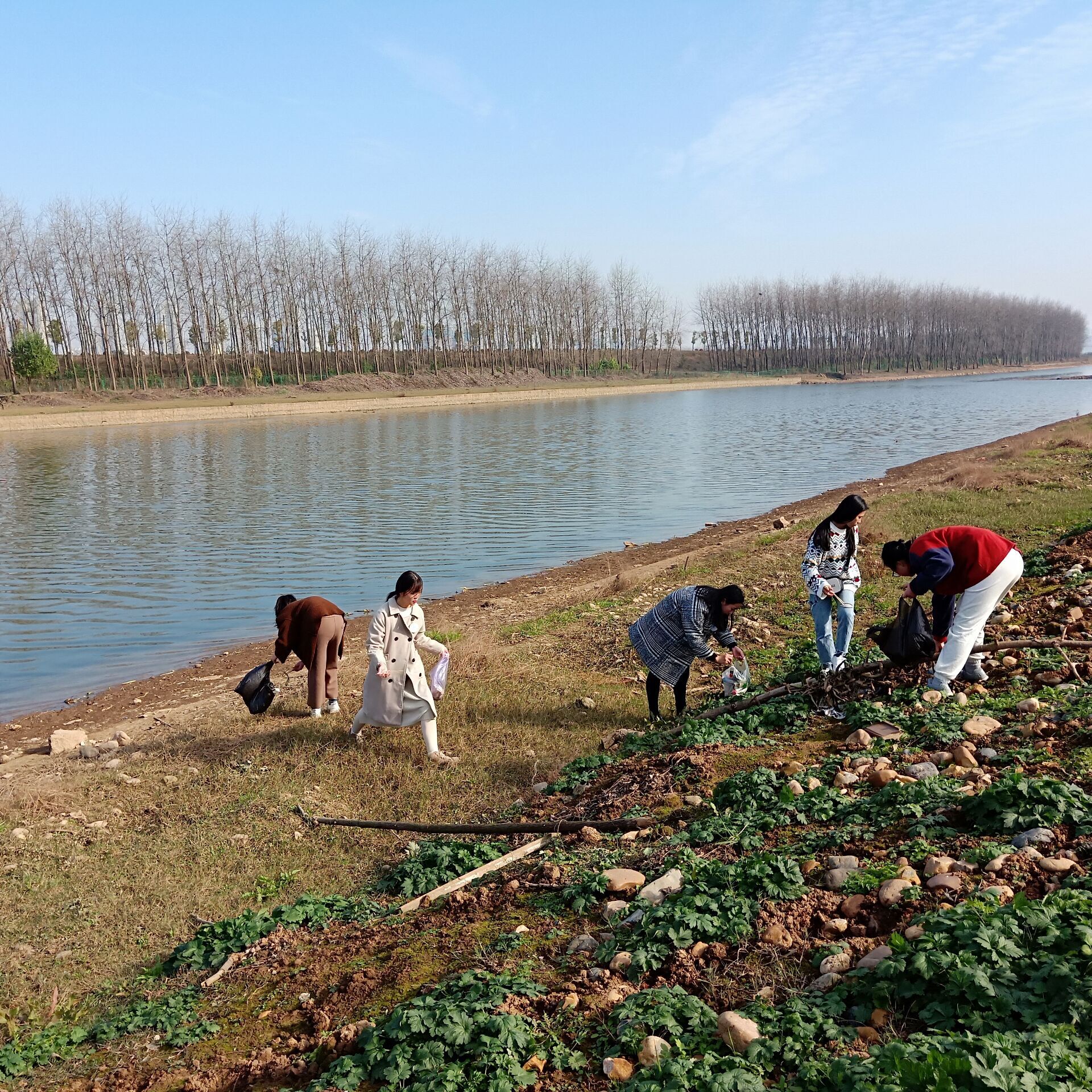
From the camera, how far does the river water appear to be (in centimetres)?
1551

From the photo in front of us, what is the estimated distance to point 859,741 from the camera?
6.64m

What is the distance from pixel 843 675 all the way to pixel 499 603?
26.4 feet

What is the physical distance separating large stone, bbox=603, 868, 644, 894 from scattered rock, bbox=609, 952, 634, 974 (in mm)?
743

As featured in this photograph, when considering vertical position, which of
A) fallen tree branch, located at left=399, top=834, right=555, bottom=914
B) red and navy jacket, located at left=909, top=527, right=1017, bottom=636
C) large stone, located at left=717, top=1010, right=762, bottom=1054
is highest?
red and navy jacket, located at left=909, top=527, right=1017, bottom=636

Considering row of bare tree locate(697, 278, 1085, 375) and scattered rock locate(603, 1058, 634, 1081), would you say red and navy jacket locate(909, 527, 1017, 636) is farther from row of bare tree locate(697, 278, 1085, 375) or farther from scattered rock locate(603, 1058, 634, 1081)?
row of bare tree locate(697, 278, 1085, 375)

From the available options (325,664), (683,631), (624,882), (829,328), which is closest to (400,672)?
(325,664)

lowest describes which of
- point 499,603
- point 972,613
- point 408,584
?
point 499,603

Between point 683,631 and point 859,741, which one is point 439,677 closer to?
point 683,631

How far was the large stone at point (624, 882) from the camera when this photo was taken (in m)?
5.14

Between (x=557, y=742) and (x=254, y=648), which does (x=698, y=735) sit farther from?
(x=254, y=648)

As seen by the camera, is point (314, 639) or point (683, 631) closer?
point (683, 631)

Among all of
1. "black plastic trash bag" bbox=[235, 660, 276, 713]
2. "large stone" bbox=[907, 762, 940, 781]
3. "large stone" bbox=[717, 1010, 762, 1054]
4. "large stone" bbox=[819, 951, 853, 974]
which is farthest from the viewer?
"black plastic trash bag" bbox=[235, 660, 276, 713]

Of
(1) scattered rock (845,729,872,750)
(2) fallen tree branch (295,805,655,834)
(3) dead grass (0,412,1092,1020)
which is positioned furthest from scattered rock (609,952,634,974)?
(1) scattered rock (845,729,872,750)

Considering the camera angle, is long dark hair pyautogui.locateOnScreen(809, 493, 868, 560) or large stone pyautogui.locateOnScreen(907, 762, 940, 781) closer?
large stone pyautogui.locateOnScreen(907, 762, 940, 781)
